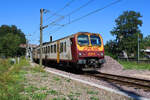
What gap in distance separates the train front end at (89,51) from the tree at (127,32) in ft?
117

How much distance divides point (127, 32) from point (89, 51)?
133 feet

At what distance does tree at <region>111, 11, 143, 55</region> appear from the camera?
46.4 m

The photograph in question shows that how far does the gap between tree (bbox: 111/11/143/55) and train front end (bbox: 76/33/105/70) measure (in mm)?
35674

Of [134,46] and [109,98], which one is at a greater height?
[134,46]

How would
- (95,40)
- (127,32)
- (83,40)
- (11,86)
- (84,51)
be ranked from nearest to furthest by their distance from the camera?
(11,86), (84,51), (83,40), (95,40), (127,32)

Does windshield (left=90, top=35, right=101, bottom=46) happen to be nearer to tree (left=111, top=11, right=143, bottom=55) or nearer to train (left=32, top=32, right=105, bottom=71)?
train (left=32, top=32, right=105, bottom=71)

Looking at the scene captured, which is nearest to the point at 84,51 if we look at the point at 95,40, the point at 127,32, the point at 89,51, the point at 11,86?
the point at 89,51

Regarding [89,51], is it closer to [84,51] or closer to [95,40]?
[84,51]

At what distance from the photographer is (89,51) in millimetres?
12070

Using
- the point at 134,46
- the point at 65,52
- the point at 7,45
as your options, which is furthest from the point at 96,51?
the point at 7,45

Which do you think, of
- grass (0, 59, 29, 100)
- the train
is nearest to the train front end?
the train

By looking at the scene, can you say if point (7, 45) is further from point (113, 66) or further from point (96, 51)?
point (96, 51)

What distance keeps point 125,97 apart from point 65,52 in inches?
334

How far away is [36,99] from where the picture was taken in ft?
16.7
